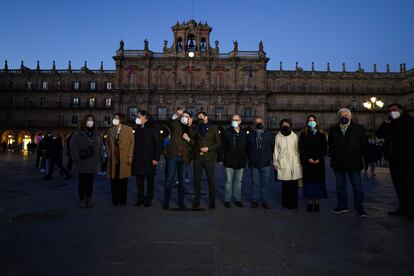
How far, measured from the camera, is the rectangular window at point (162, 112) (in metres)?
41.4

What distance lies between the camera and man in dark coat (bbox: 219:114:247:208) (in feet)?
19.5

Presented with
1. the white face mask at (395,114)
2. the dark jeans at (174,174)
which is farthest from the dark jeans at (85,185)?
the white face mask at (395,114)

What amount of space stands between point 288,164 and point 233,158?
108cm

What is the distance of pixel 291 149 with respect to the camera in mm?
5918

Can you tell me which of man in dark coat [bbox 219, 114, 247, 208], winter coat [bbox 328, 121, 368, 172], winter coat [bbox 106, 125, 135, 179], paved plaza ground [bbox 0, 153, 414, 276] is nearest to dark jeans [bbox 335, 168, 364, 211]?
winter coat [bbox 328, 121, 368, 172]

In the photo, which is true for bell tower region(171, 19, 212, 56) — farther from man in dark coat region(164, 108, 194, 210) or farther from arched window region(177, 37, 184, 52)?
man in dark coat region(164, 108, 194, 210)

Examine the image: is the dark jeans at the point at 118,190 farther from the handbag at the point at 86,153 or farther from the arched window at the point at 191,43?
the arched window at the point at 191,43

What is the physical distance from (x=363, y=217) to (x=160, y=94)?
125 ft

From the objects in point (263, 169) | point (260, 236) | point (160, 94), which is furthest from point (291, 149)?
point (160, 94)

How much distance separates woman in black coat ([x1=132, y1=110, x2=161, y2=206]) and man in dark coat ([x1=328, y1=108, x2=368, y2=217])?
3.36 meters

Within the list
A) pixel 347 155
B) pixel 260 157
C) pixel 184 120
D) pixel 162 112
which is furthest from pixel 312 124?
pixel 162 112

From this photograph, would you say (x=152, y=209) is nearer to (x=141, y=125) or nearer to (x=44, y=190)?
(x=141, y=125)

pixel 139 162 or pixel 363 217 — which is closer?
pixel 363 217

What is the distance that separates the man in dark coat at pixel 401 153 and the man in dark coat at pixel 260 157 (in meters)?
2.10
